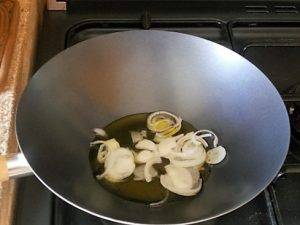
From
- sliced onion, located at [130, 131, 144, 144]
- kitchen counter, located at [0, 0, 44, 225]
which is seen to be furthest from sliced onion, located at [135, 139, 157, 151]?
kitchen counter, located at [0, 0, 44, 225]

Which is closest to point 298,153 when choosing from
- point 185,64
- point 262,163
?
point 262,163

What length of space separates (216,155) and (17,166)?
0.81ft

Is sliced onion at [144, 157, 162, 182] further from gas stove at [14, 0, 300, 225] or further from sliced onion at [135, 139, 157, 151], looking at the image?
gas stove at [14, 0, 300, 225]

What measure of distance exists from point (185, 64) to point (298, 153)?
0.63 feet

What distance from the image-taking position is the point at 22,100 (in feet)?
1.96

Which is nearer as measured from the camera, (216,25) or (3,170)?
(3,170)

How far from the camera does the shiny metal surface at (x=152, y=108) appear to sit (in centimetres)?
56

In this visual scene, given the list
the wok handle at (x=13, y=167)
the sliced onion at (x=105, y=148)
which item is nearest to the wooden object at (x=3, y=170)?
the wok handle at (x=13, y=167)

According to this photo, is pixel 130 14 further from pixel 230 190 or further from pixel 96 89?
pixel 230 190

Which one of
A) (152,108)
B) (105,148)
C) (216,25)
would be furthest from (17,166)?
(216,25)

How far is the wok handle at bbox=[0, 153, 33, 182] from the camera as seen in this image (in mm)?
514

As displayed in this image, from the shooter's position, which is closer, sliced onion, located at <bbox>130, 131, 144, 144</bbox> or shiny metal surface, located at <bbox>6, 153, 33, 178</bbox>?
shiny metal surface, located at <bbox>6, 153, 33, 178</bbox>

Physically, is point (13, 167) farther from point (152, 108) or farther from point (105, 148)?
point (152, 108)

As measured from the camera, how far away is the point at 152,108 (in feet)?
2.36
